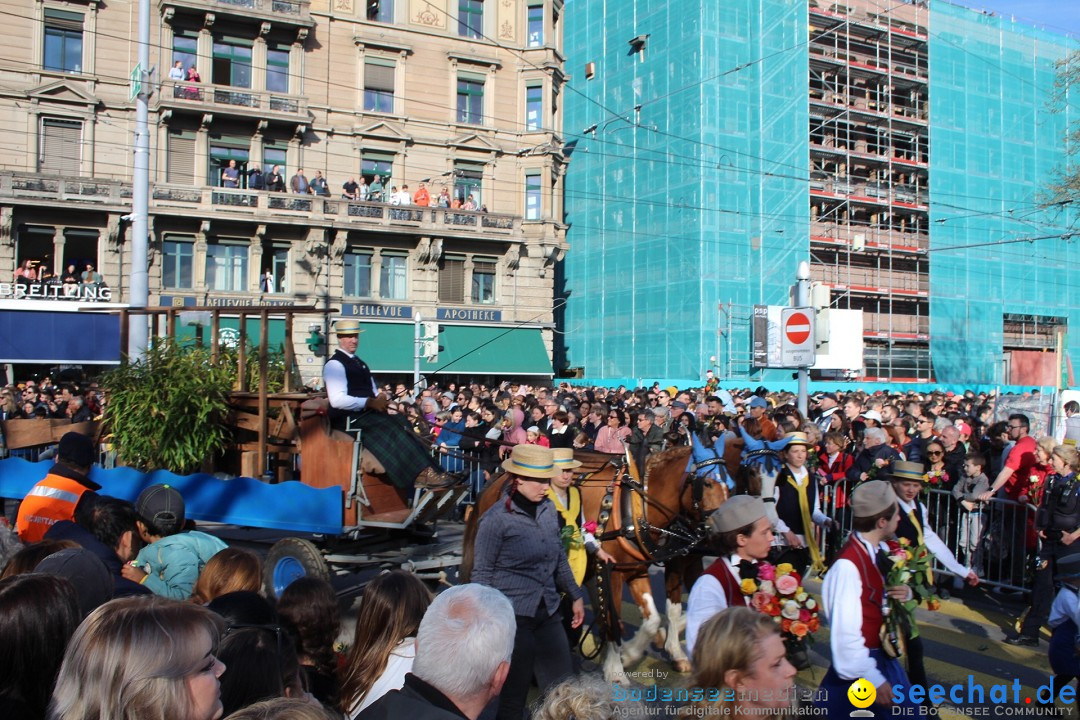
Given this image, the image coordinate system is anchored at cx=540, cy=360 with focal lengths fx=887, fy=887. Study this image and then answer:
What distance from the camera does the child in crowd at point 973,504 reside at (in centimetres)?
1036

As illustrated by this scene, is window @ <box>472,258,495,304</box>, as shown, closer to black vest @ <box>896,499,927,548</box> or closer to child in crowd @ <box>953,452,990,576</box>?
child in crowd @ <box>953,452,990,576</box>

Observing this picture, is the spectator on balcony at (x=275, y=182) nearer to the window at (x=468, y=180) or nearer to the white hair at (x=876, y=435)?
the window at (x=468, y=180)

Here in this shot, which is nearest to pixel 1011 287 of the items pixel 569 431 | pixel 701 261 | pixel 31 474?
pixel 701 261

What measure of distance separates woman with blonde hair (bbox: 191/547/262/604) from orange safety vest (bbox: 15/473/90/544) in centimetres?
279

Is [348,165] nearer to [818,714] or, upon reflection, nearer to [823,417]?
[823,417]

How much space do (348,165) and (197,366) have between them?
2548 centimetres

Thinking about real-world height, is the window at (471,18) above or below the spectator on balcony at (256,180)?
above

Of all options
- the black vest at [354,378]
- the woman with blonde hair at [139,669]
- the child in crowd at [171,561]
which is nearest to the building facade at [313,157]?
the black vest at [354,378]

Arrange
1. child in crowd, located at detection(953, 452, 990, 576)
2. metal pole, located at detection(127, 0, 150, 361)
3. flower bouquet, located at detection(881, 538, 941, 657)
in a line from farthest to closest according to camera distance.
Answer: metal pole, located at detection(127, 0, 150, 361), child in crowd, located at detection(953, 452, 990, 576), flower bouquet, located at detection(881, 538, 941, 657)

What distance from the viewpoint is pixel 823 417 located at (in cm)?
1494

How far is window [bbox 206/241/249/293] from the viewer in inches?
1239

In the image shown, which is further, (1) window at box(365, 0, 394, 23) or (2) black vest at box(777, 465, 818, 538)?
(1) window at box(365, 0, 394, 23)

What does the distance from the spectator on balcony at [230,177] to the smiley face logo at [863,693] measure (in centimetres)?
3061

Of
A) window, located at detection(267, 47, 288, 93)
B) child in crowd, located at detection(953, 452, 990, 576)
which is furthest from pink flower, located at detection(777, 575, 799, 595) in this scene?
window, located at detection(267, 47, 288, 93)
